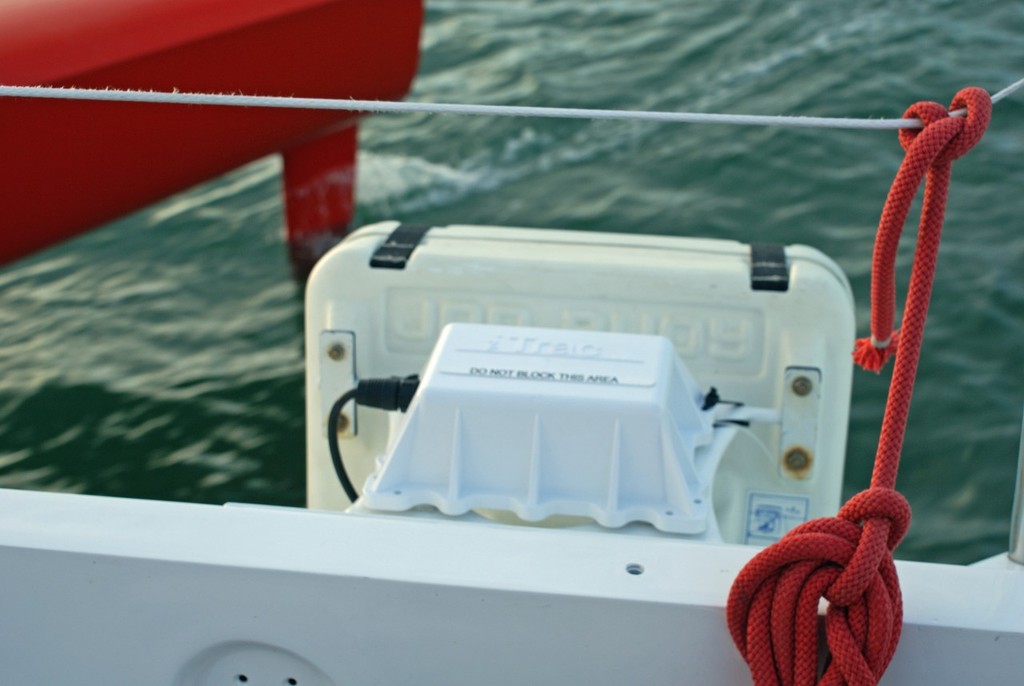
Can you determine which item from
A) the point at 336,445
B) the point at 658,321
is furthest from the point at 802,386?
the point at 336,445

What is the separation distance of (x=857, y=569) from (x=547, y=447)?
437mm

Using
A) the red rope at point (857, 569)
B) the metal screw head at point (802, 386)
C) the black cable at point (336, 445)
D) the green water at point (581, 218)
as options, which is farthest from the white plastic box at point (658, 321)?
the green water at point (581, 218)

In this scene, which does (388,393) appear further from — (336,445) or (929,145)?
(929,145)

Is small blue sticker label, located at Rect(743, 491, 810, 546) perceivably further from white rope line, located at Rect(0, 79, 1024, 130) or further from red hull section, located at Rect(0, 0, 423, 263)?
red hull section, located at Rect(0, 0, 423, 263)

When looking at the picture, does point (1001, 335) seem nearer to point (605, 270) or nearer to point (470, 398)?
point (605, 270)

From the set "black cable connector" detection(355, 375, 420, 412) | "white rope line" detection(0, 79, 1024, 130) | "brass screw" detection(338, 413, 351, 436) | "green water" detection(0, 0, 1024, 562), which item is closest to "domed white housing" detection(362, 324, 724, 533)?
"black cable connector" detection(355, 375, 420, 412)

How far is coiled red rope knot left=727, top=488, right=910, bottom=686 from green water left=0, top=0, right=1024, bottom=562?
1654 millimetres

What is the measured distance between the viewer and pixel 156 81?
2592mm

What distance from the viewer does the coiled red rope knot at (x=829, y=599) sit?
935mm

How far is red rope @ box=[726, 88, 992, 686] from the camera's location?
94cm

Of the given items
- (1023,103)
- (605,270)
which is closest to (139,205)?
(605,270)

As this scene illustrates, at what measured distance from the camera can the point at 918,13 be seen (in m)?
4.45

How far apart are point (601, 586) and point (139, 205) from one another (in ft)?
6.79

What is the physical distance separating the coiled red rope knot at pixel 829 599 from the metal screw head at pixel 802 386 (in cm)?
69
